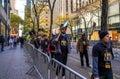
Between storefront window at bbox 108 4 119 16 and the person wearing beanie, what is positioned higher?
storefront window at bbox 108 4 119 16

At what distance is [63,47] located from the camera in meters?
12.1

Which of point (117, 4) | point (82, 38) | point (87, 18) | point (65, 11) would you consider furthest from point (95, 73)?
point (65, 11)

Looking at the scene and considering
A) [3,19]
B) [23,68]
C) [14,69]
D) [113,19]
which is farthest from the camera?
[3,19]

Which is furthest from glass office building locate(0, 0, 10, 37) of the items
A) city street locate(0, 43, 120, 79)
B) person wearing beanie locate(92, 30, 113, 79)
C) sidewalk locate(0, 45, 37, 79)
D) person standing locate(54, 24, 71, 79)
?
person wearing beanie locate(92, 30, 113, 79)

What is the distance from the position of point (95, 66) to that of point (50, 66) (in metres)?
2.24

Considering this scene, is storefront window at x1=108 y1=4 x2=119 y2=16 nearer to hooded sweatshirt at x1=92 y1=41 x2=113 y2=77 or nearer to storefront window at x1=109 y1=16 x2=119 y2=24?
storefront window at x1=109 y1=16 x2=119 y2=24

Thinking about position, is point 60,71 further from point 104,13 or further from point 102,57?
point 104,13

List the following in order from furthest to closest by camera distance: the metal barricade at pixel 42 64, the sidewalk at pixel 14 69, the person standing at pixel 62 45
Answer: the sidewalk at pixel 14 69, the person standing at pixel 62 45, the metal barricade at pixel 42 64

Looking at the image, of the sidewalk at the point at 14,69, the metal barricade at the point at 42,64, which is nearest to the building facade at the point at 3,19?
the sidewalk at the point at 14,69

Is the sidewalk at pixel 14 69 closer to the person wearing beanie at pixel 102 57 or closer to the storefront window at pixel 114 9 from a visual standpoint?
the person wearing beanie at pixel 102 57

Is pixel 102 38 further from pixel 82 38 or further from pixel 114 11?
pixel 114 11

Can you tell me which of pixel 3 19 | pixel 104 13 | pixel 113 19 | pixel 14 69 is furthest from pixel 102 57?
pixel 3 19

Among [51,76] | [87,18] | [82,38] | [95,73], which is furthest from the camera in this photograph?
[87,18]

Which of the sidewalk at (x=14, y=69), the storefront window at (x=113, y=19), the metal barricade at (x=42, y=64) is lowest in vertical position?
the sidewalk at (x=14, y=69)
